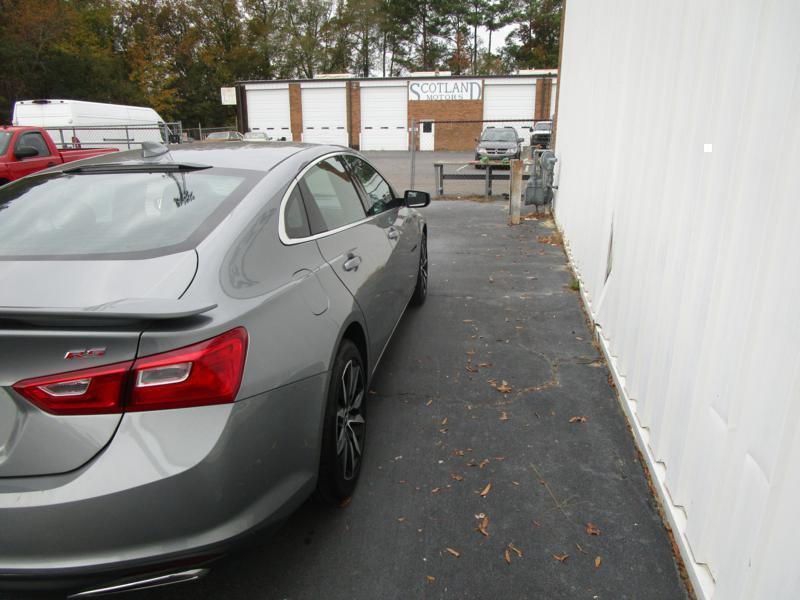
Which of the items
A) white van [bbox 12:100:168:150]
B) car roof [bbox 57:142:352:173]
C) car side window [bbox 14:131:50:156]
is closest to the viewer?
car roof [bbox 57:142:352:173]

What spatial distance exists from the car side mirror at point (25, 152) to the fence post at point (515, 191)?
949 centimetres

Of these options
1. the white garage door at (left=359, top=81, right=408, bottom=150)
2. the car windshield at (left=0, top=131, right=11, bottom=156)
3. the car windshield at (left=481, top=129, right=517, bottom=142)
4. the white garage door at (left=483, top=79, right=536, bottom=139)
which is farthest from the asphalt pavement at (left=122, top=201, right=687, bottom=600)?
the white garage door at (left=359, top=81, right=408, bottom=150)

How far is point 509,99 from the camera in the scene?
4000 centimetres

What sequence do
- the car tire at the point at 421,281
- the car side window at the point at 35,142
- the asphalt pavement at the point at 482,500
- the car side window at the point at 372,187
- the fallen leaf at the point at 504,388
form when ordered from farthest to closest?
the car side window at the point at 35,142, the car tire at the point at 421,281, the car side window at the point at 372,187, the fallen leaf at the point at 504,388, the asphalt pavement at the point at 482,500

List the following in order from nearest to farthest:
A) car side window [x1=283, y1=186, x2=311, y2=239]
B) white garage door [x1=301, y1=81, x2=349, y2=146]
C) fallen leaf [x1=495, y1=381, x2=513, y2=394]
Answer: car side window [x1=283, y1=186, x2=311, y2=239] → fallen leaf [x1=495, y1=381, x2=513, y2=394] → white garage door [x1=301, y1=81, x2=349, y2=146]

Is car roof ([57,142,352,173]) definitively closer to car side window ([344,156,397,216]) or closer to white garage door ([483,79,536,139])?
car side window ([344,156,397,216])

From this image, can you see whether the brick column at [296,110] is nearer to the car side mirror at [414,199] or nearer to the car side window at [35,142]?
the car side window at [35,142]

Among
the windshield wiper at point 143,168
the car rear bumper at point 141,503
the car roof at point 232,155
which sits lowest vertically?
the car rear bumper at point 141,503

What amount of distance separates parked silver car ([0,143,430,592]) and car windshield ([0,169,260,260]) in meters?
0.01

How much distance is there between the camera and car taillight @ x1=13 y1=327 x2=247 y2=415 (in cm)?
170

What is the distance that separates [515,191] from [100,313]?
9793 millimetres

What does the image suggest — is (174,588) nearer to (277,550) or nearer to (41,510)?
(277,550)

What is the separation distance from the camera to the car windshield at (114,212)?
221 centimetres

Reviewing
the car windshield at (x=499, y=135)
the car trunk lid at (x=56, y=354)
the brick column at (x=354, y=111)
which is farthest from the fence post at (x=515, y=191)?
the brick column at (x=354, y=111)
